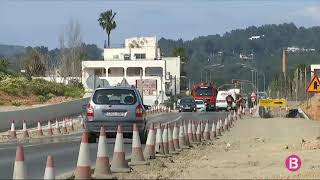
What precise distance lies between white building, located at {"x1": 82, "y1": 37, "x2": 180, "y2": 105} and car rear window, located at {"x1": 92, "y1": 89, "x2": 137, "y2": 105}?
7328 centimetres

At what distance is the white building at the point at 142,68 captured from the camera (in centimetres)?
10338

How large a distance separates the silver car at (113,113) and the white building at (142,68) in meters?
73.4

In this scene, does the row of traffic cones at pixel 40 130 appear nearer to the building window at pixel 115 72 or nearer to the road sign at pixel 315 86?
the road sign at pixel 315 86

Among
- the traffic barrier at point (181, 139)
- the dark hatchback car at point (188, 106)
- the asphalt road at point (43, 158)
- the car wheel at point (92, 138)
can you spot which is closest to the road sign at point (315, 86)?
the traffic barrier at point (181, 139)

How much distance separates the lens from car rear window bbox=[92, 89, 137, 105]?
73.8 feet

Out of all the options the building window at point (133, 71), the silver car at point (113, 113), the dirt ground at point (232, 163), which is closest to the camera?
the dirt ground at point (232, 163)

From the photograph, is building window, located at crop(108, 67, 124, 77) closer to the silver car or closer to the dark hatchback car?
the dark hatchback car

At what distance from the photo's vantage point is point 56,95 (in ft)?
223

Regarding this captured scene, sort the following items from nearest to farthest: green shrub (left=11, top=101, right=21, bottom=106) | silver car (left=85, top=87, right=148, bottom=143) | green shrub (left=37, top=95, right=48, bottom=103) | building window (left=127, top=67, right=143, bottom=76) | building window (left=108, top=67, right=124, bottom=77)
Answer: silver car (left=85, top=87, right=148, bottom=143), green shrub (left=11, top=101, right=21, bottom=106), green shrub (left=37, top=95, right=48, bottom=103), building window (left=127, top=67, right=143, bottom=76), building window (left=108, top=67, right=124, bottom=77)

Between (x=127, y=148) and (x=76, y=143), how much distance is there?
3.15m

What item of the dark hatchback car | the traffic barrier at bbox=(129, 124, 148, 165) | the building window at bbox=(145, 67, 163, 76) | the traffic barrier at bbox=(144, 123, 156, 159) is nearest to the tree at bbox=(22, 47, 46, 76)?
the building window at bbox=(145, 67, 163, 76)

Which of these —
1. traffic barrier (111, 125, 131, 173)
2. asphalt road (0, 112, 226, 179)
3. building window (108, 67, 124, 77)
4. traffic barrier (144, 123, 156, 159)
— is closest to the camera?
traffic barrier (111, 125, 131, 173)

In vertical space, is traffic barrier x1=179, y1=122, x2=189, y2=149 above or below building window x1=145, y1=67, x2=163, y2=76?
below

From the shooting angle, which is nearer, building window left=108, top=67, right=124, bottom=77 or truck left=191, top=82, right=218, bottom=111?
truck left=191, top=82, right=218, bottom=111
